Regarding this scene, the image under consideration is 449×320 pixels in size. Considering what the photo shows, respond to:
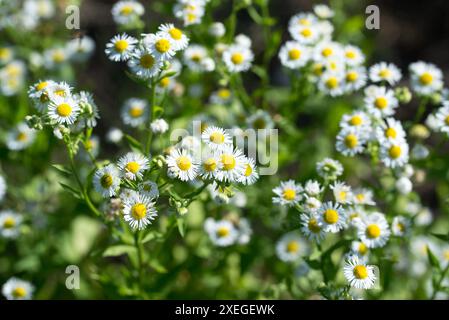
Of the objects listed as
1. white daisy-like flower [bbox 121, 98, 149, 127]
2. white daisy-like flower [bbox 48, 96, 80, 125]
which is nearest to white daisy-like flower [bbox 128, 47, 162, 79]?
white daisy-like flower [bbox 48, 96, 80, 125]

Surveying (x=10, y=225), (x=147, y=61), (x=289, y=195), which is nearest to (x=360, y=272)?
(x=289, y=195)

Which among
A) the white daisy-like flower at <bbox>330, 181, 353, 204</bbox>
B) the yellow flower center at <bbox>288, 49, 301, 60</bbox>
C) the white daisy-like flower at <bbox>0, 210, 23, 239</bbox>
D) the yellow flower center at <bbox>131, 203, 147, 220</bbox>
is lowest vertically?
the yellow flower center at <bbox>131, 203, 147, 220</bbox>

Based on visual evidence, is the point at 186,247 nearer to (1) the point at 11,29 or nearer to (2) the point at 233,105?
(2) the point at 233,105

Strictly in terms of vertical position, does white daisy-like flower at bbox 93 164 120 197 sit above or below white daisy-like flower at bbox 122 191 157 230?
above

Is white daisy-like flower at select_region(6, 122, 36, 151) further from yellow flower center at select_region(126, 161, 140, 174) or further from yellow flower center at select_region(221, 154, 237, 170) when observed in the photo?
yellow flower center at select_region(221, 154, 237, 170)

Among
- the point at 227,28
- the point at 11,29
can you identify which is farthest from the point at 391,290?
the point at 11,29

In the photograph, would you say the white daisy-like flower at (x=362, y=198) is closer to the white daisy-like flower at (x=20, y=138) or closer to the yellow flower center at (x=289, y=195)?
the yellow flower center at (x=289, y=195)

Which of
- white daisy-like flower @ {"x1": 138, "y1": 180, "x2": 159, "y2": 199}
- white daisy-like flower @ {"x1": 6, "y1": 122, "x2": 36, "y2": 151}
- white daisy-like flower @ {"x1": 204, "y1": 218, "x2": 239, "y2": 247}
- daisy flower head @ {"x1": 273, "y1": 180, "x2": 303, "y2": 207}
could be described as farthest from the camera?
white daisy-like flower @ {"x1": 6, "y1": 122, "x2": 36, "y2": 151}
